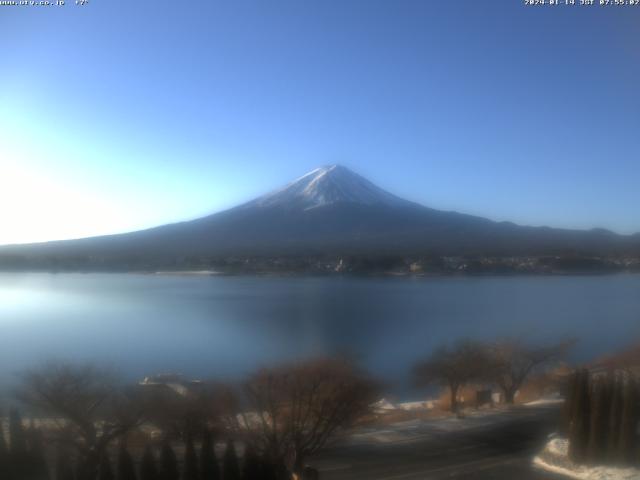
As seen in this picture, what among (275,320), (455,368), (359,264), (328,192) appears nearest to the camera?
(455,368)

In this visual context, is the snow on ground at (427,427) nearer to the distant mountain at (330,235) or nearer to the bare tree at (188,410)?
the bare tree at (188,410)

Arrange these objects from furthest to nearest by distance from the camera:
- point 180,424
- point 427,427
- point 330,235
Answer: point 330,235 < point 427,427 < point 180,424

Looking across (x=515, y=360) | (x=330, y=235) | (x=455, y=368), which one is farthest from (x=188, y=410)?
(x=330, y=235)

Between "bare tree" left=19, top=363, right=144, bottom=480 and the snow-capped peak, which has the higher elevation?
the snow-capped peak

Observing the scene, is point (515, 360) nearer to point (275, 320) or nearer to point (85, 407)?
point (85, 407)

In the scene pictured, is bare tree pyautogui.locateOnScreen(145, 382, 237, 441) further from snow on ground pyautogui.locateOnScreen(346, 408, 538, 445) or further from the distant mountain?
the distant mountain

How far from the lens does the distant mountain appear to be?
31.3 meters

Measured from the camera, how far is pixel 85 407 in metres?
4.72

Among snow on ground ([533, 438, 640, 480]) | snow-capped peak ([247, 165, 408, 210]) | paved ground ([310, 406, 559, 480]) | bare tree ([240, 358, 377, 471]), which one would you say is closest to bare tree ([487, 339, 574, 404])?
paved ground ([310, 406, 559, 480])

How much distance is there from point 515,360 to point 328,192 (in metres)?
41.6

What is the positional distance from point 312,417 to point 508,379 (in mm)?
3697

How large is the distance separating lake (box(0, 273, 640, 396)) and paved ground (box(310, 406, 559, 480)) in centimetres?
210

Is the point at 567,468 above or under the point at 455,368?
under

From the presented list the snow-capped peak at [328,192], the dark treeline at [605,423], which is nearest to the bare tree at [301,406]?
the dark treeline at [605,423]
